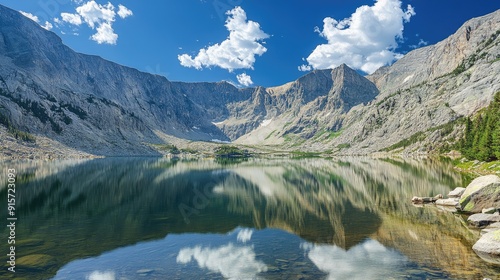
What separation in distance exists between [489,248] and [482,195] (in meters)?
18.9

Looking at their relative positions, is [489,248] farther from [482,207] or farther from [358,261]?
[482,207]

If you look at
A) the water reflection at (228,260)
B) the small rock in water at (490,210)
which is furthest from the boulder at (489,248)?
the water reflection at (228,260)

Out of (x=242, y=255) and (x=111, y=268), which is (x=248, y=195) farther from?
(x=111, y=268)

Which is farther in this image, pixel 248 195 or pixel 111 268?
pixel 248 195

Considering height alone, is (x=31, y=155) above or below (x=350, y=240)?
above

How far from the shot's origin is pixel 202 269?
80.4 ft

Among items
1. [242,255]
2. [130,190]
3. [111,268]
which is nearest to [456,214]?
[242,255]

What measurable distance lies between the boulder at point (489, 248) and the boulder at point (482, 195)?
1549cm

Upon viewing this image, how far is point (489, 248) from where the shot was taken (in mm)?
25797

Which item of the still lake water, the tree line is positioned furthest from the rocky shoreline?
the tree line

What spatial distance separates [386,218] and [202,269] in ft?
90.5

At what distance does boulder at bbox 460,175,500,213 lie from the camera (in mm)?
39806

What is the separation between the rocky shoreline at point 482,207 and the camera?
85.5 ft

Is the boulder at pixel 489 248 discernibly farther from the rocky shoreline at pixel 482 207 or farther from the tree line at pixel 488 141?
the tree line at pixel 488 141
